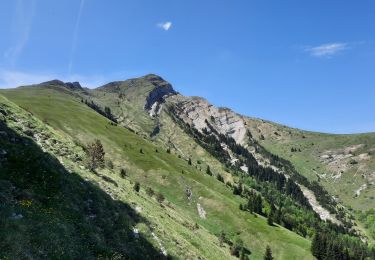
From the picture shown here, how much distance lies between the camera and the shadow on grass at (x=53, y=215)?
2731 centimetres

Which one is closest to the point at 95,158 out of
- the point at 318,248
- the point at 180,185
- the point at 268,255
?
the point at 268,255

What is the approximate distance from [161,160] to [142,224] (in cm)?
10978

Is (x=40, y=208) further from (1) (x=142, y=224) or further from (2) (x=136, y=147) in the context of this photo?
(2) (x=136, y=147)

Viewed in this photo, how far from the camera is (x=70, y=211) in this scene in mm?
35938

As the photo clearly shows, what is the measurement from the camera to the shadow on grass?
27312 millimetres

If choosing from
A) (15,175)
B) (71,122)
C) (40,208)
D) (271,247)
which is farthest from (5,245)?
(71,122)

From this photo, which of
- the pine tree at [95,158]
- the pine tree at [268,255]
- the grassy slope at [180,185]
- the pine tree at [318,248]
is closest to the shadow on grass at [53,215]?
the pine tree at [95,158]

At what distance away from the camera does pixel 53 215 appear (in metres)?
32.7

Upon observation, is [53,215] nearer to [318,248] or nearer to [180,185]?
[318,248]

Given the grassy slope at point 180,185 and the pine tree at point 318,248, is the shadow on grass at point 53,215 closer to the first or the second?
the grassy slope at point 180,185

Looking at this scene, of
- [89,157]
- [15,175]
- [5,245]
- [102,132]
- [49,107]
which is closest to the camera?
[5,245]

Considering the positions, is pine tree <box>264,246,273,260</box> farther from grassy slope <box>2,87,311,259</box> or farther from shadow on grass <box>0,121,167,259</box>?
shadow on grass <box>0,121,167,259</box>

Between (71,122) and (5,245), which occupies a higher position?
(71,122)

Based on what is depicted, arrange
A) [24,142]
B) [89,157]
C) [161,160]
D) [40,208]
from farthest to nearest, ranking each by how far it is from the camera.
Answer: [161,160]
[89,157]
[24,142]
[40,208]
